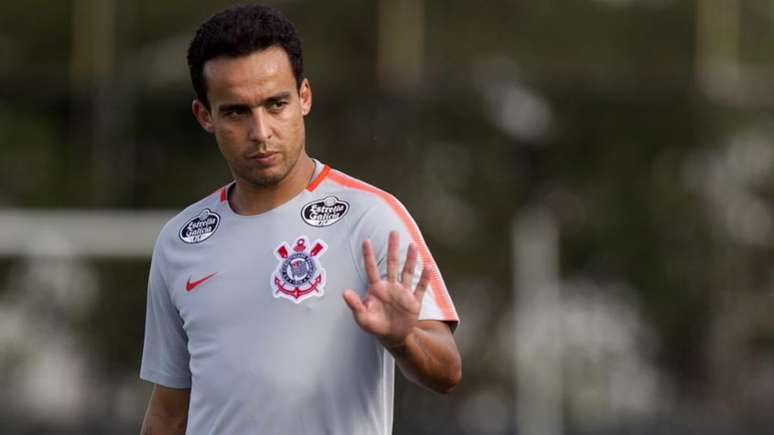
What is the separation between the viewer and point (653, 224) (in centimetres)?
1402

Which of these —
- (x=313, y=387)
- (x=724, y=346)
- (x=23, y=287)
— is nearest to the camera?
(x=313, y=387)

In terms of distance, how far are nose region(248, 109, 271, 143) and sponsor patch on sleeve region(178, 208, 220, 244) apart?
1.04ft

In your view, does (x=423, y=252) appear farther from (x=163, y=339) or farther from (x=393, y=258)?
(x=163, y=339)

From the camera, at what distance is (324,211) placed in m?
3.78

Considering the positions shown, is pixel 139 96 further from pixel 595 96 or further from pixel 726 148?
pixel 726 148

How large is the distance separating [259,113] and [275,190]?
22cm

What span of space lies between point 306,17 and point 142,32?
5.47ft

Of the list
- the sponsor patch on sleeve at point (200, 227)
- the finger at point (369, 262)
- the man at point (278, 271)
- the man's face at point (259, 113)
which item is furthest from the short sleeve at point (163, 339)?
the finger at point (369, 262)

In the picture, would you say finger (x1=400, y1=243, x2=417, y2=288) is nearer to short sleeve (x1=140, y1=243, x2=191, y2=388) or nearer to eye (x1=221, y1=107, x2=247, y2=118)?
eye (x1=221, y1=107, x2=247, y2=118)

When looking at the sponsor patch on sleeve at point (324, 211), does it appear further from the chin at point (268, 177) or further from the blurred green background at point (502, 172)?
the blurred green background at point (502, 172)

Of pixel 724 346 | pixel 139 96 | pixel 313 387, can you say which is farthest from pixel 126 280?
pixel 313 387

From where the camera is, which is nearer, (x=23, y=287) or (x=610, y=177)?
(x=23, y=287)

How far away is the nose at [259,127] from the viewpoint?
3.75 metres

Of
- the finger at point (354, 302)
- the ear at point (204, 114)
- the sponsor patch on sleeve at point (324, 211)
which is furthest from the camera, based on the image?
the ear at point (204, 114)
